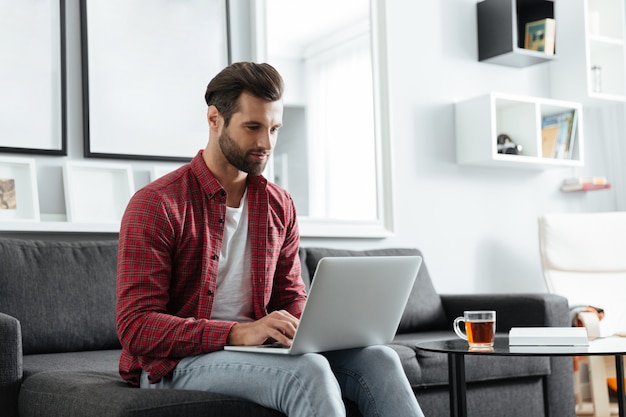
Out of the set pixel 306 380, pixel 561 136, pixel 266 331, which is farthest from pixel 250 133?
pixel 561 136

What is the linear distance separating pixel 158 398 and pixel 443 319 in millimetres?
1890

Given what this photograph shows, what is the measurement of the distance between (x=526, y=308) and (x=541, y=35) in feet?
4.98

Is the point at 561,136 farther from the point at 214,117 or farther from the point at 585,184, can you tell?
the point at 214,117

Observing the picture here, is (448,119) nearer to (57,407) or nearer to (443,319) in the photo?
(443,319)

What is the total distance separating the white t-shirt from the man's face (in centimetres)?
13

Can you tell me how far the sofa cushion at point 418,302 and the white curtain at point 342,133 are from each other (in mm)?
262

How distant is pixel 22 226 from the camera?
254 cm

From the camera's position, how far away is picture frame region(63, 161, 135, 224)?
8.71 ft

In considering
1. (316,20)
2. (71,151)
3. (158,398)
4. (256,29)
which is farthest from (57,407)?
(316,20)

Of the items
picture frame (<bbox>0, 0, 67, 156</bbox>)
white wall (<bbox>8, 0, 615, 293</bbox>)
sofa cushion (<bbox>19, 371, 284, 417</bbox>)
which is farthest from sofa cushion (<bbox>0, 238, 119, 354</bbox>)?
white wall (<bbox>8, 0, 615, 293</bbox>)

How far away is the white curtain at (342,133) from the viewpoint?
3.29 meters

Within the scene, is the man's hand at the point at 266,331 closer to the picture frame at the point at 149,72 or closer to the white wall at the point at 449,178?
the picture frame at the point at 149,72

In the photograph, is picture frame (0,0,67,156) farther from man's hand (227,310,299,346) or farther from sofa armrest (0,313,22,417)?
man's hand (227,310,299,346)

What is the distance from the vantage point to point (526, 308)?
2887 millimetres
